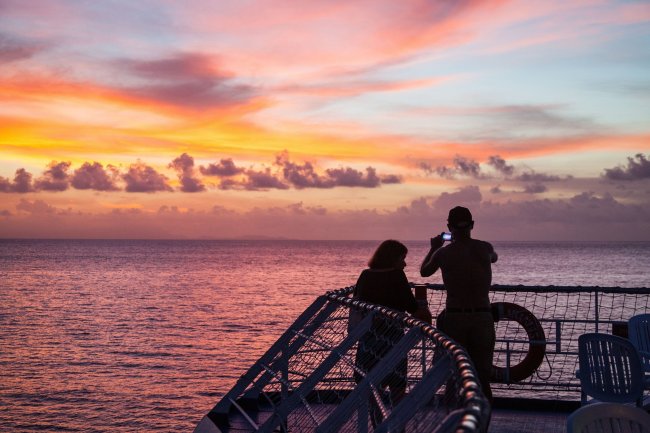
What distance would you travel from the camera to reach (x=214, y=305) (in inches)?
2478

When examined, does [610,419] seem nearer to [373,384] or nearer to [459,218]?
[373,384]

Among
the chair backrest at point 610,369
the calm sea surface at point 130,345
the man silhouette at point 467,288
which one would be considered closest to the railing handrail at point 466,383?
the man silhouette at point 467,288

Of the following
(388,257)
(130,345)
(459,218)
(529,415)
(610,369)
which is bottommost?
(130,345)

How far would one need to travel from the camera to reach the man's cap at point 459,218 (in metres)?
6.13

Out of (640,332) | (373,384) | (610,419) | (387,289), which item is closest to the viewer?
(610,419)

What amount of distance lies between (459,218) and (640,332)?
2.55m

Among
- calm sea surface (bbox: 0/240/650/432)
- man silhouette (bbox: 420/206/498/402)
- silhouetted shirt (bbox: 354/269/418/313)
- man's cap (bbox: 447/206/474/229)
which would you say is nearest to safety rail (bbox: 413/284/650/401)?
man silhouette (bbox: 420/206/498/402)

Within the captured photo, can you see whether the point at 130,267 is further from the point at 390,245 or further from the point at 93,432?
the point at 390,245

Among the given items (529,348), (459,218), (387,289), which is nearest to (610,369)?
(459,218)

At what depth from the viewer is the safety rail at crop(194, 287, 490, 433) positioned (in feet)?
9.80

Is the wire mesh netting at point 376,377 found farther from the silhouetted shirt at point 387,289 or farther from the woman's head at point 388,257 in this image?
the woman's head at point 388,257

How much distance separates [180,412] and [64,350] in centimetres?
1616

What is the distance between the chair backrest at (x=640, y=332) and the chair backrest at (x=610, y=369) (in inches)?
51.7

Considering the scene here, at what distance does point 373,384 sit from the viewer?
4.21 metres
